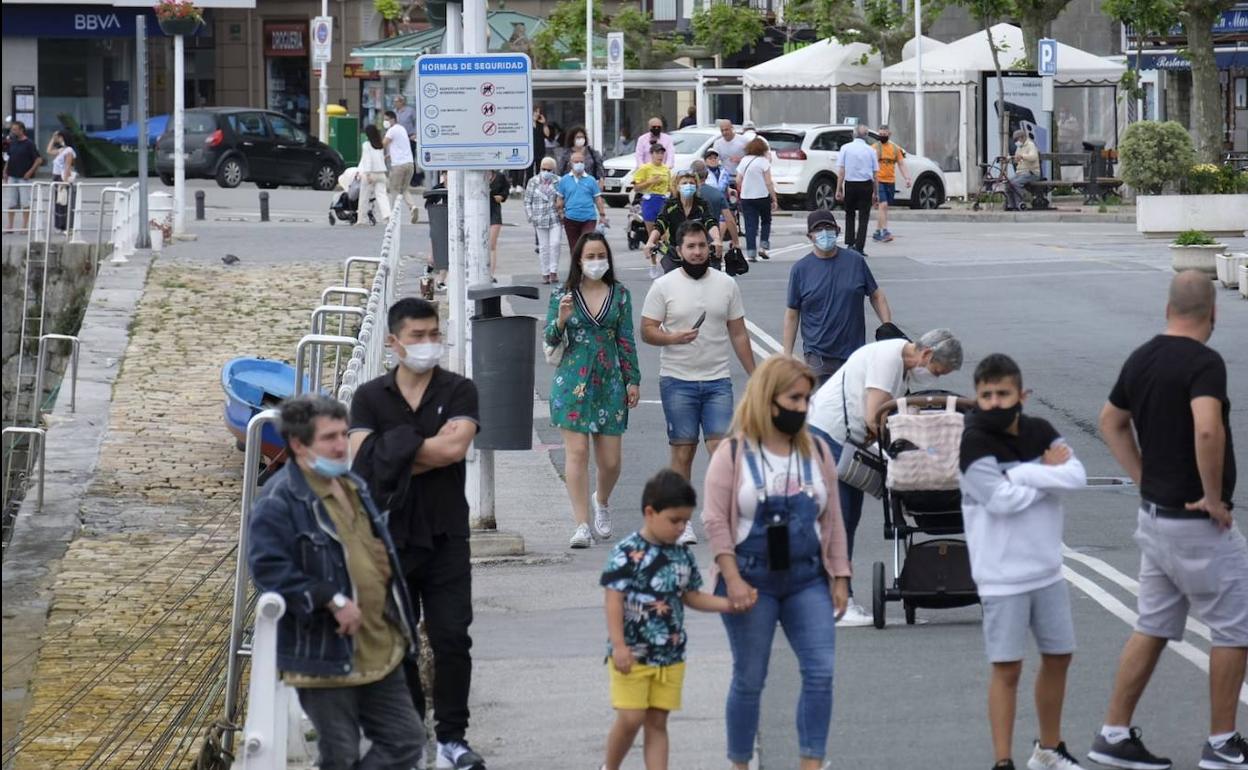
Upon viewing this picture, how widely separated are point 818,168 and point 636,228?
11.3 m

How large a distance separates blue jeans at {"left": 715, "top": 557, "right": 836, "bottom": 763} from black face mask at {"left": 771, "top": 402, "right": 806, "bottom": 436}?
0.44 m

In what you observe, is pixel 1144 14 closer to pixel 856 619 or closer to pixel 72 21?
pixel 72 21

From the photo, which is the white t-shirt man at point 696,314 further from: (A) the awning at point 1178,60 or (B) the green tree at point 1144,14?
(A) the awning at point 1178,60

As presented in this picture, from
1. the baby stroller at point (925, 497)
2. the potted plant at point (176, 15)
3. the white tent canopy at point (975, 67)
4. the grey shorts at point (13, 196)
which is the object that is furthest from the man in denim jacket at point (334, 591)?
the white tent canopy at point (975, 67)

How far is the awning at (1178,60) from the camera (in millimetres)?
42906

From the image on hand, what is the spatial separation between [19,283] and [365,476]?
22651 millimetres

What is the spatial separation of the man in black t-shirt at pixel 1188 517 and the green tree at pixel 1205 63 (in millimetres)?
32380

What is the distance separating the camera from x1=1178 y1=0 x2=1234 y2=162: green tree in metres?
38.2

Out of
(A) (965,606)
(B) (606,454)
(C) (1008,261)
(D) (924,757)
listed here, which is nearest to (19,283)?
(C) (1008,261)

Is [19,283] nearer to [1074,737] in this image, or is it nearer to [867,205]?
[867,205]

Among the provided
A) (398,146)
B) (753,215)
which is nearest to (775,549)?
(753,215)

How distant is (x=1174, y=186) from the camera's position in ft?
107

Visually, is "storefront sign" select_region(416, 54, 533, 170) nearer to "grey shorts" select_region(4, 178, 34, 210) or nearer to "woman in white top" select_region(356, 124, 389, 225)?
"woman in white top" select_region(356, 124, 389, 225)

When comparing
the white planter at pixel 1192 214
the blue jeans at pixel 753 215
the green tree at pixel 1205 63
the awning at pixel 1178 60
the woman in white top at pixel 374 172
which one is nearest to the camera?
the blue jeans at pixel 753 215
